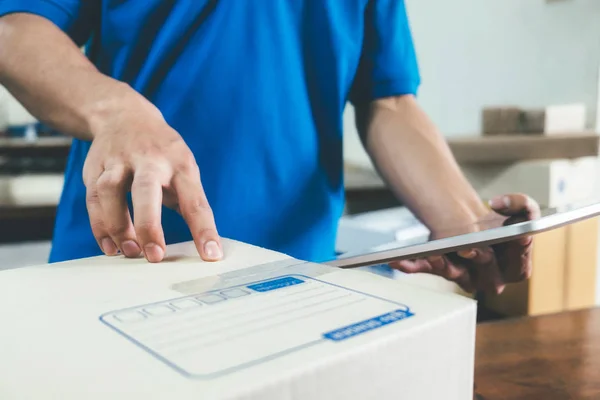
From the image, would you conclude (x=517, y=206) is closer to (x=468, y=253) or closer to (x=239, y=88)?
(x=468, y=253)

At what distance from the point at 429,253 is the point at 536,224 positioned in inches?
4.0

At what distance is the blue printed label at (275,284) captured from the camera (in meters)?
0.28

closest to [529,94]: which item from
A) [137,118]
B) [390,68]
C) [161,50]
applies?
[390,68]

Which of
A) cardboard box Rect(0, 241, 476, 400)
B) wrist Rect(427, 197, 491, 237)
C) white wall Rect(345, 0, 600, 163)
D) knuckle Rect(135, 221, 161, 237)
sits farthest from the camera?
white wall Rect(345, 0, 600, 163)

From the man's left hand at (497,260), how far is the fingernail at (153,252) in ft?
0.77

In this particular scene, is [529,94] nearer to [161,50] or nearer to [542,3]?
[542,3]

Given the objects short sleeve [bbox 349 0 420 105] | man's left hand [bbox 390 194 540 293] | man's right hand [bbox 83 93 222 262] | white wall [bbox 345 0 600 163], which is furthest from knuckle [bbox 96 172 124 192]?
white wall [bbox 345 0 600 163]

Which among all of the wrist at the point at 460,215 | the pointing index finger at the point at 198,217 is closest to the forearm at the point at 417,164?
the wrist at the point at 460,215

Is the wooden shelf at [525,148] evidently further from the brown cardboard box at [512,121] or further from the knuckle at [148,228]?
the knuckle at [148,228]

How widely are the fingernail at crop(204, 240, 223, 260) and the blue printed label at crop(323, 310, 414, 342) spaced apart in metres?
0.13

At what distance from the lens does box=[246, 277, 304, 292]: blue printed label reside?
0.93 feet

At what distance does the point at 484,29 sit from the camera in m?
1.78

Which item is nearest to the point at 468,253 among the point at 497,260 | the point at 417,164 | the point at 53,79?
the point at 497,260

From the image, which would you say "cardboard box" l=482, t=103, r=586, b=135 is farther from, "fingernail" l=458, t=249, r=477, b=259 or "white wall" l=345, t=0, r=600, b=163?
"fingernail" l=458, t=249, r=477, b=259
